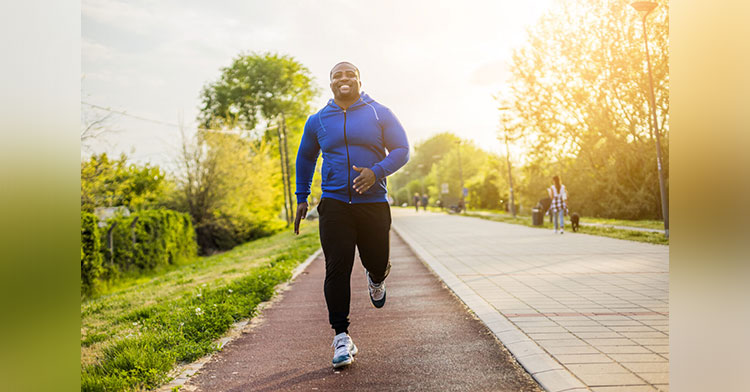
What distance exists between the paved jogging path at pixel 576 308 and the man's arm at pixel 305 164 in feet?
6.08

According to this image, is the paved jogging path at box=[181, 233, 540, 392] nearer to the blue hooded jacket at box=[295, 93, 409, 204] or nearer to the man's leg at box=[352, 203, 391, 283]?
the man's leg at box=[352, 203, 391, 283]

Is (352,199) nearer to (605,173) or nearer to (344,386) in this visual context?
(344,386)

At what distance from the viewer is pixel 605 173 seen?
27.7 meters

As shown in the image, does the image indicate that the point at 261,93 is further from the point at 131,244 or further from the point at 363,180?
the point at 363,180

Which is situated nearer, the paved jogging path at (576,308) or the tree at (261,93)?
the paved jogging path at (576,308)

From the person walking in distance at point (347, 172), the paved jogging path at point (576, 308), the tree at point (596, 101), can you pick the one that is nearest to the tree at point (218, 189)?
the tree at point (596, 101)

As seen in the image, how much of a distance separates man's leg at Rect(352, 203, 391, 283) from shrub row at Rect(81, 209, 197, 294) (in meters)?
9.21

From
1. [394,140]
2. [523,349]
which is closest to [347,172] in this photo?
[394,140]

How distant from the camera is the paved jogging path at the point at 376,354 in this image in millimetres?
3734

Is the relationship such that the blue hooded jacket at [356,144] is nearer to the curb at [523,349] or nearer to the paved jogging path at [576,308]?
the curb at [523,349]

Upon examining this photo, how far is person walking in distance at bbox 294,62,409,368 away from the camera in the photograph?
4.15 meters

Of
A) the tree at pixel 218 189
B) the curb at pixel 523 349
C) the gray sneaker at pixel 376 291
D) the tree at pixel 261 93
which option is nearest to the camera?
the curb at pixel 523 349
